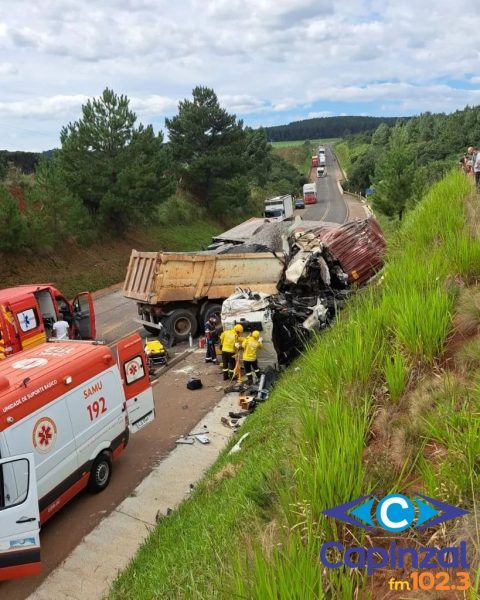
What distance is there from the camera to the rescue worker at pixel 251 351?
10.7m

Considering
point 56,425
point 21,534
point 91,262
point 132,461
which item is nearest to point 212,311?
point 132,461

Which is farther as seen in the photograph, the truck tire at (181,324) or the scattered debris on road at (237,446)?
the truck tire at (181,324)

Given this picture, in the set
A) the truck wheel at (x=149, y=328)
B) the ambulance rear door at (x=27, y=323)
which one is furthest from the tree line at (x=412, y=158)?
the ambulance rear door at (x=27, y=323)

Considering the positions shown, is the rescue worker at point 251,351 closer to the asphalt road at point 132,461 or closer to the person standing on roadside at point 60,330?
the asphalt road at point 132,461

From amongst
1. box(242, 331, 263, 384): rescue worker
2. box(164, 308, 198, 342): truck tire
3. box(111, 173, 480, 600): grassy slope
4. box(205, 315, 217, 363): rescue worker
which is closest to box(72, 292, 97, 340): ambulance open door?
box(164, 308, 198, 342): truck tire

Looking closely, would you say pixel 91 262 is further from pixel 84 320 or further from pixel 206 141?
pixel 206 141

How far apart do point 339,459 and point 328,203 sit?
64117 mm

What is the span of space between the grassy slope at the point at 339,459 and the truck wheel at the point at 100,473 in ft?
5.48

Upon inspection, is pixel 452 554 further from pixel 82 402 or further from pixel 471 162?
pixel 471 162

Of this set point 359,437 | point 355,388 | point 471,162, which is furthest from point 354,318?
point 471,162

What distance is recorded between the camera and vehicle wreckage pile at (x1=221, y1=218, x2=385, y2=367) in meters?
11.4

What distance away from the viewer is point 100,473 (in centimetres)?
737

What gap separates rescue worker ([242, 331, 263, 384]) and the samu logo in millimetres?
7962

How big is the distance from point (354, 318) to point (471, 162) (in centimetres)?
964
